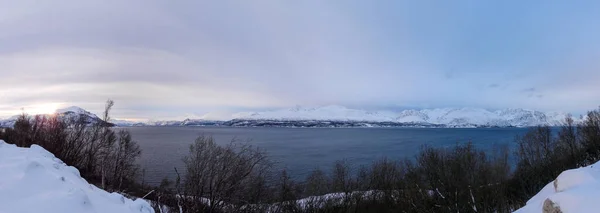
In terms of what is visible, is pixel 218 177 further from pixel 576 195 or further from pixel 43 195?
pixel 576 195

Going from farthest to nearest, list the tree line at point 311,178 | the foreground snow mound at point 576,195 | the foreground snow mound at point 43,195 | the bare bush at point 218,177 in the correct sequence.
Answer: the tree line at point 311,178, the bare bush at point 218,177, the foreground snow mound at point 576,195, the foreground snow mound at point 43,195

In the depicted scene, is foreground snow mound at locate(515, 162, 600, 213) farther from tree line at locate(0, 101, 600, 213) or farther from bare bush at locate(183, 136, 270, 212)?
bare bush at locate(183, 136, 270, 212)

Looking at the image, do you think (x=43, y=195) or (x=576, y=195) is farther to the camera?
(x=576, y=195)

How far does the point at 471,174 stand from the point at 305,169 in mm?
23807

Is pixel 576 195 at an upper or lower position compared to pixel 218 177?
upper

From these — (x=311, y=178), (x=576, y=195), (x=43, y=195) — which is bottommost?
(x=311, y=178)

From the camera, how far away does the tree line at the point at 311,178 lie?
71.5ft

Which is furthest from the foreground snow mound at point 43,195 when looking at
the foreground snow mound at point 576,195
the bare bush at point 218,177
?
the bare bush at point 218,177

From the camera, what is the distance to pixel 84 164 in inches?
1410

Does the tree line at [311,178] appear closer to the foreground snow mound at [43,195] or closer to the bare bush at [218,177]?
the bare bush at [218,177]

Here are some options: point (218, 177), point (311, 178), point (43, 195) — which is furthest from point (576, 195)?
point (311, 178)

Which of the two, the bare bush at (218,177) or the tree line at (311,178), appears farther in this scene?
the tree line at (311,178)

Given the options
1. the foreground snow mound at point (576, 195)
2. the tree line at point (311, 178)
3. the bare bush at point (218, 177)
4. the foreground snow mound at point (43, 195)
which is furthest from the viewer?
the tree line at point (311, 178)

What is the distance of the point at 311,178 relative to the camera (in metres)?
33.2
